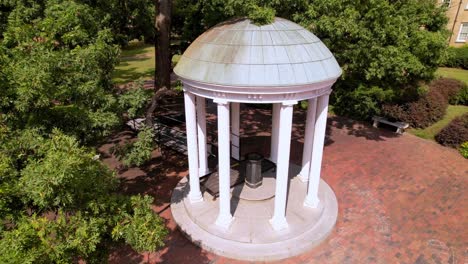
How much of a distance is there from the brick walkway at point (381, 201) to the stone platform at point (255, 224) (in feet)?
1.09

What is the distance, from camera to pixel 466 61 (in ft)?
120

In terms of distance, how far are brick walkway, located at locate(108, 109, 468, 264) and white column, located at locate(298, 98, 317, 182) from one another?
5.36 feet

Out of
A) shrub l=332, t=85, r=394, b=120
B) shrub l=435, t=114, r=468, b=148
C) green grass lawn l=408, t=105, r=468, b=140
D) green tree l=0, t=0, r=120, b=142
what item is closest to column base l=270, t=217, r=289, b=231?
green tree l=0, t=0, r=120, b=142

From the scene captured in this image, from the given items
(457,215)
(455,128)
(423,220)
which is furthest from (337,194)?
(455,128)

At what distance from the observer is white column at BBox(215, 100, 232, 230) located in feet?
29.8

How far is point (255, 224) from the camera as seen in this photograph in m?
10.6

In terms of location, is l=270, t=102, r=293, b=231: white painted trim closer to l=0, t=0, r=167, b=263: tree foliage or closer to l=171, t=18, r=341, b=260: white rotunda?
l=171, t=18, r=341, b=260: white rotunda

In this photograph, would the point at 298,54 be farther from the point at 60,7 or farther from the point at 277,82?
the point at 60,7

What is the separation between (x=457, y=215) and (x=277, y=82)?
974cm

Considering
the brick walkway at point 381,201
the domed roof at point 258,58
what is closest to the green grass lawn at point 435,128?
the brick walkway at point 381,201

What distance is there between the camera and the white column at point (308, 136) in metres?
11.5

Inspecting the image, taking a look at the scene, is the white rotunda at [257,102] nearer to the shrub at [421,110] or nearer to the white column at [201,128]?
the white column at [201,128]

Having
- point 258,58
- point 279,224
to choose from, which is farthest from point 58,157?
point 279,224

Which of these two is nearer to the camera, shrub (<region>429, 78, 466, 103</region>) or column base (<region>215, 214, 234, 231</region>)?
column base (<region>215, 214, 234, 231</region>)
